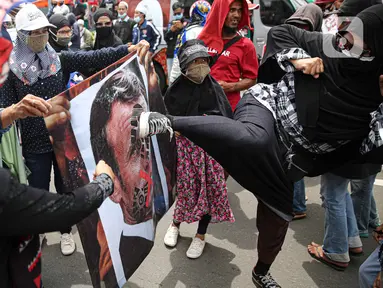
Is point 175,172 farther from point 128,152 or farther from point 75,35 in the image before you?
point 75,35

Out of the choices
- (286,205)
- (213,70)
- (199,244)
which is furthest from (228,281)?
(213,70)

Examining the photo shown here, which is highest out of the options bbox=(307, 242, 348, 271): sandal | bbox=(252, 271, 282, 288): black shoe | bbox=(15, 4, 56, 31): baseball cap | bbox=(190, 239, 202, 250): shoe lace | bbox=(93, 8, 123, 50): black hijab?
bbox=(15, 4, 56, 31): baseball cap

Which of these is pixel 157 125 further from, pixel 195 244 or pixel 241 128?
pixel 195 244

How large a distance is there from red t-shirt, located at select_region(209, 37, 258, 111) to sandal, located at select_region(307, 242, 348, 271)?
131 cm

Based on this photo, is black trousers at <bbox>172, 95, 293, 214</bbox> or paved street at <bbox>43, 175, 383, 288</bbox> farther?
paved street at <bbox>43, 175, 383, 288</bbox>

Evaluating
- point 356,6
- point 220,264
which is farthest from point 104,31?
point 356,6

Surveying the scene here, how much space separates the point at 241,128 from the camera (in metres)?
1.91

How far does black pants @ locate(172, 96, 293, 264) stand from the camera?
1.89 m

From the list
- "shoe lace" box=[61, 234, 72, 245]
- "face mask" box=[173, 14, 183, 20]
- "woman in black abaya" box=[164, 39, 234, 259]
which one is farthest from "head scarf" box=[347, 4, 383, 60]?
"face mask" box=[173, 14, 183, 20]

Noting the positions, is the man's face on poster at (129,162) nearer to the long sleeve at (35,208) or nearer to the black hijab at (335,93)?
the long sleeve at (35,208)

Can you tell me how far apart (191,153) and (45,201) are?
1596 mm

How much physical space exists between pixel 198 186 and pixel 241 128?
1048 mm

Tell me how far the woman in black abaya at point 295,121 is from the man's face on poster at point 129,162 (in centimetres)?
15

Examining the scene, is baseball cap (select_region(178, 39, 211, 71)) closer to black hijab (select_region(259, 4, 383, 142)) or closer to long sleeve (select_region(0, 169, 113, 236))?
black hijab (select_region(259, 4, 383, 142))
